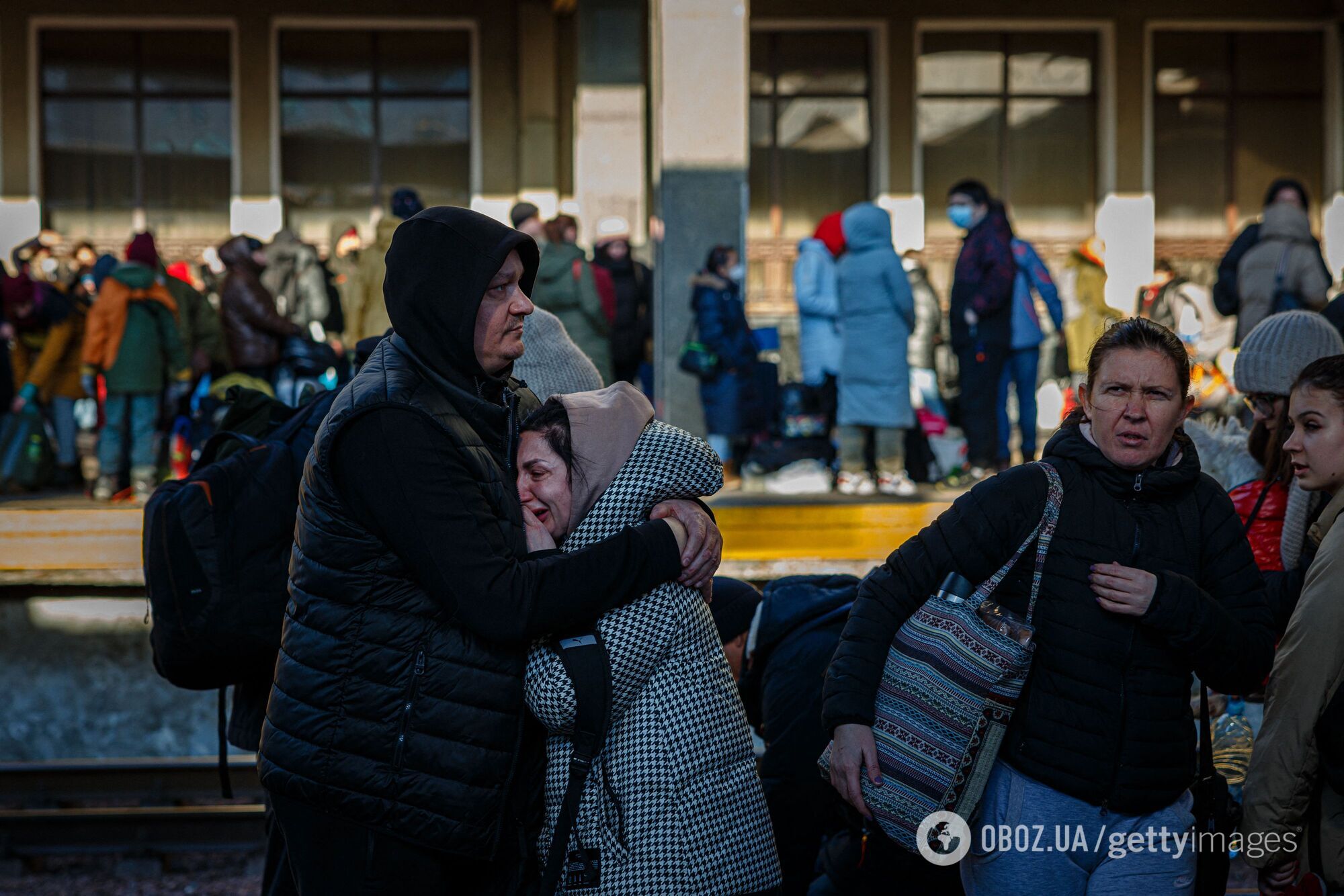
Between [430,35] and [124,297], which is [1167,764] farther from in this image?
[430,35]

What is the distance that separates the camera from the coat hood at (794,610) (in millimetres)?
3648

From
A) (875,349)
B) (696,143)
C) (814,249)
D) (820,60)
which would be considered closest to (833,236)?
(814,249)

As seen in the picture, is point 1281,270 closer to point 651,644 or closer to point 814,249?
point 814,249

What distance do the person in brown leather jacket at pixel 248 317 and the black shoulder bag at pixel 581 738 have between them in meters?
8.05

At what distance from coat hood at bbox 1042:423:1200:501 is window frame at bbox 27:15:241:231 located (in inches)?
636

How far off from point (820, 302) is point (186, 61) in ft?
37.2

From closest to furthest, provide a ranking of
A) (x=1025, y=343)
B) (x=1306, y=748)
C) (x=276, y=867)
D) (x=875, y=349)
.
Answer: (x=1306, y=748) → (x=276, y=867) → (x=875, y=349) → (x=1025, y=343)

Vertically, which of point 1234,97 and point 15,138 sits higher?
point 1234,97

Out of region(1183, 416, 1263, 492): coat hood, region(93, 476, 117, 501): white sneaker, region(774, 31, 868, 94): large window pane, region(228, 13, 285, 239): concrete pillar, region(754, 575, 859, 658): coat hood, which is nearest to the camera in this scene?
region(754, 575, 859, 658): coat hood

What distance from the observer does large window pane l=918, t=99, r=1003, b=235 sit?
17672mm

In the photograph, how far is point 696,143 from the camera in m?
10.5

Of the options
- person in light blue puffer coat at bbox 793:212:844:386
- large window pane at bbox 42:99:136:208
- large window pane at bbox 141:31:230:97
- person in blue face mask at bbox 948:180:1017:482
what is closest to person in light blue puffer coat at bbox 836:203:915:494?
person in light blue puffer coat at bbox 793:212:844:386

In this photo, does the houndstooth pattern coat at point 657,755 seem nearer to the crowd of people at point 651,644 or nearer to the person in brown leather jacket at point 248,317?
the crowd of people at point 651,644

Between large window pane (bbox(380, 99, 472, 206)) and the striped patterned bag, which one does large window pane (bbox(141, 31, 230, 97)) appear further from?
the striped patterned bag
